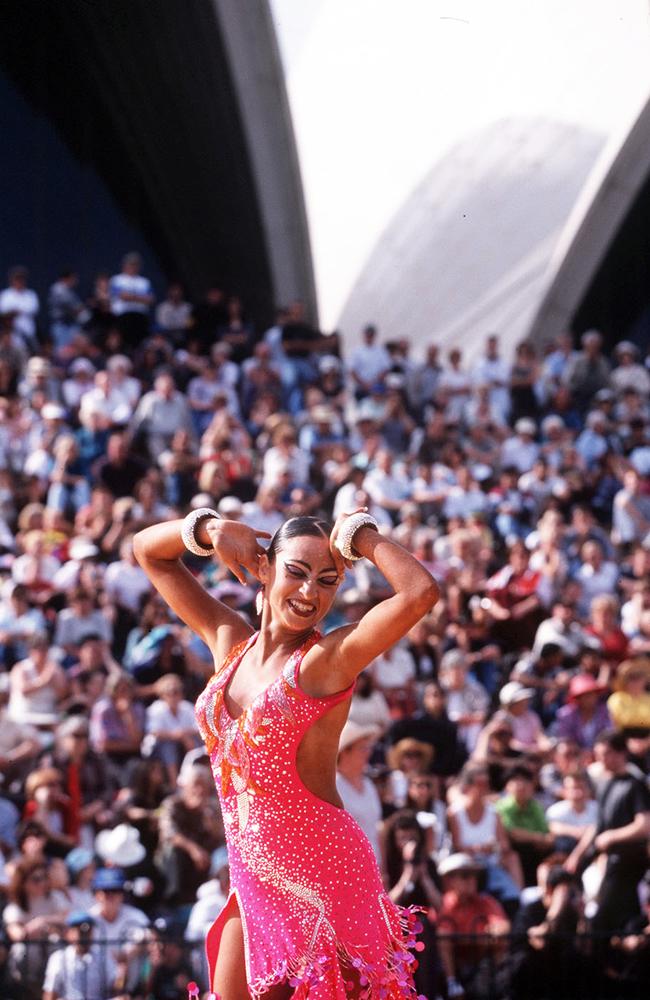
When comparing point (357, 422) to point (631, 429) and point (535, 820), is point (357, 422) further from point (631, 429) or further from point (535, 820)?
point (535, 820)

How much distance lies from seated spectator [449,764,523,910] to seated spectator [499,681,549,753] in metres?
1.58

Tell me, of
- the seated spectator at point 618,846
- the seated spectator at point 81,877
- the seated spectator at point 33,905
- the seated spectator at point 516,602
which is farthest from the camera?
the seated spectator at point 516,602

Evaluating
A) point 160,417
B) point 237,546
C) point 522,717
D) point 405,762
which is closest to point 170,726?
point 405,762

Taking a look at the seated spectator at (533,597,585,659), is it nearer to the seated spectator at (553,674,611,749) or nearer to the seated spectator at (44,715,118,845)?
the seated spectator at (553,674,611,749)

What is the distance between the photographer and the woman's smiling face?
4.42 m

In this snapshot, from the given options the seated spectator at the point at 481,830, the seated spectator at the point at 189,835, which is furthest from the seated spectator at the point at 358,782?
the seated spectator at the point at 189,835

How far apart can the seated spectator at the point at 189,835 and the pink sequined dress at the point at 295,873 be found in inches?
202

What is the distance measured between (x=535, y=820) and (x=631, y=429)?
818 centimetres

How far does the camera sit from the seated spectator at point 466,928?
859cm

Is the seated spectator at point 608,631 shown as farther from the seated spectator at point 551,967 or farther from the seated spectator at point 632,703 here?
the seated spectator at point 551,967

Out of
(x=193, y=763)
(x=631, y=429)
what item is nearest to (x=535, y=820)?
(x=193, y=763)

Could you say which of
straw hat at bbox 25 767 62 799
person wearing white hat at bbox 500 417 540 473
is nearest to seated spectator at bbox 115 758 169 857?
straw hat at bbox 25 767 62 799

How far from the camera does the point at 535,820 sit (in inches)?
398

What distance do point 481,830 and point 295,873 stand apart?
5531 mm
